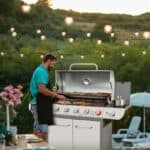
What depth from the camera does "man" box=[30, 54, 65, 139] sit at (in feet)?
14.4

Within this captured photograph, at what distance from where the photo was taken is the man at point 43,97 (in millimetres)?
4383

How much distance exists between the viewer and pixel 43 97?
4438 millimetres

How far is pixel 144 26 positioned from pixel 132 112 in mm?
975

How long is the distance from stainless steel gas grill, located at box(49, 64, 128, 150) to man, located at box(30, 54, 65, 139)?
0.22 feet

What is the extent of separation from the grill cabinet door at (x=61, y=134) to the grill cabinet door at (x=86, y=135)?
5 centimetres

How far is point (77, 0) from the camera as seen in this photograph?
20.6 feet

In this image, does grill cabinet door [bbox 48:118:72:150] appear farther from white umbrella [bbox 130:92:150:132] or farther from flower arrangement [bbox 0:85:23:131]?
white umbrella [bbox 130:92:150:132]

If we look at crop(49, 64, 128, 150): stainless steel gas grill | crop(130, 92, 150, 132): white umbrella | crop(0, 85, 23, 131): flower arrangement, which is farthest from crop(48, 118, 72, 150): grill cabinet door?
crop(130, 92, 150, 132): white umbrella

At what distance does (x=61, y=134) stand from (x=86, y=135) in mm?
240

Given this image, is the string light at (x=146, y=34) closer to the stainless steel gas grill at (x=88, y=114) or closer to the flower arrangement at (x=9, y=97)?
the stainless steel gas grill at (x=88, y=114)

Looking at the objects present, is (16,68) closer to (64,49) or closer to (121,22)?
(64,49)

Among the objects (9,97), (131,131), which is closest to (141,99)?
(131,131)

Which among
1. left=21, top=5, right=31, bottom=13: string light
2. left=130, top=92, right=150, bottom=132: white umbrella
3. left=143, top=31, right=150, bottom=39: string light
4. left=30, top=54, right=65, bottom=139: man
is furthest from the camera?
left=21, top=5, right=31, bottom=13: string light

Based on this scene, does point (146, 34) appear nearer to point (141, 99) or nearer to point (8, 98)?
point (141, 99)
